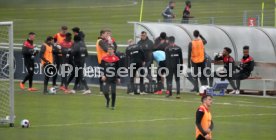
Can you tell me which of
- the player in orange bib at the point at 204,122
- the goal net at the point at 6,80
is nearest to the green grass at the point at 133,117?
the goal net at the point at 6,80

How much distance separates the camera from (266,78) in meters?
21.9

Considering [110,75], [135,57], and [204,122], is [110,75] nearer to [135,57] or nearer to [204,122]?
[135,57]

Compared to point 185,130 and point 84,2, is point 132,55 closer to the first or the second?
point 185,130

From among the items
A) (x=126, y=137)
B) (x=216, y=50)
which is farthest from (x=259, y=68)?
(x=126, y=137)

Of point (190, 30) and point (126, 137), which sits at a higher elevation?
point (190, 30)

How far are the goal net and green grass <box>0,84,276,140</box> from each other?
12.9 inches

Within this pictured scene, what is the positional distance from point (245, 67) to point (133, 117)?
604cm

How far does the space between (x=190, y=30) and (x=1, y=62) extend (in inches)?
263

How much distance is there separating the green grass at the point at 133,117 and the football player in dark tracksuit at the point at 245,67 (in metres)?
0.67

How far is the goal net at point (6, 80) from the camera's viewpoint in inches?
539

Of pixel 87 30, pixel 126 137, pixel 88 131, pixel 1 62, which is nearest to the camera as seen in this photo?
pixel 126 137

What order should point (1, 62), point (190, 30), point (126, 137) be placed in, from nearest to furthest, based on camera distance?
point (126, 137)
point (1, 62)
point (190, 30)

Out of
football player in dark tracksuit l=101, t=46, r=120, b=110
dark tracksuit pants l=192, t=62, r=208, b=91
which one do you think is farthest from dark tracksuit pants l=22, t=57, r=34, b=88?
dark tracksuit pants l=192, t=62, r=208, b=91

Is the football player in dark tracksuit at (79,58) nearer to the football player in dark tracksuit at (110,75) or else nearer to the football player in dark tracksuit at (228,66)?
the football player in dark tracksuit at (110,75)
